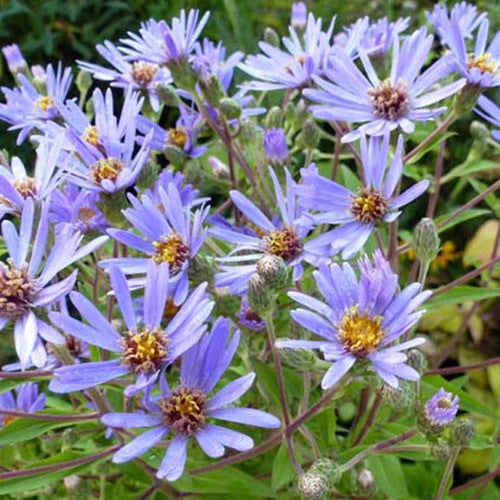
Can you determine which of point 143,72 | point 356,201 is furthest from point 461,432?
point 143,72

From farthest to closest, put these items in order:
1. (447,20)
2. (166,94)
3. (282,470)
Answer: (166,94)
(447,20)
(282,470)

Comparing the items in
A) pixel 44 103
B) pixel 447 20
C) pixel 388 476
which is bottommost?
pixel 388 476

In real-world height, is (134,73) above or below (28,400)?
above

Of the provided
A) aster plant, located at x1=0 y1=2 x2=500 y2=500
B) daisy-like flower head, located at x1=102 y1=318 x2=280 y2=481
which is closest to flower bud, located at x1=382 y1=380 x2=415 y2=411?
aster plant, located at x1=0 y1=2 x2=500 y2=500

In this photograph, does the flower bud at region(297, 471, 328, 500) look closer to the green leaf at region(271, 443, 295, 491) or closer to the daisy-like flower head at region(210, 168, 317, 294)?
the green leaf at region(271, 443, 295, 491)

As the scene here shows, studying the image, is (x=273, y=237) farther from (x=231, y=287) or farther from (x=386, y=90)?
(x=386, y=90)

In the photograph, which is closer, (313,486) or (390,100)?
(313,486)

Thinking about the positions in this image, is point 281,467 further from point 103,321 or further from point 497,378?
point 497,378
